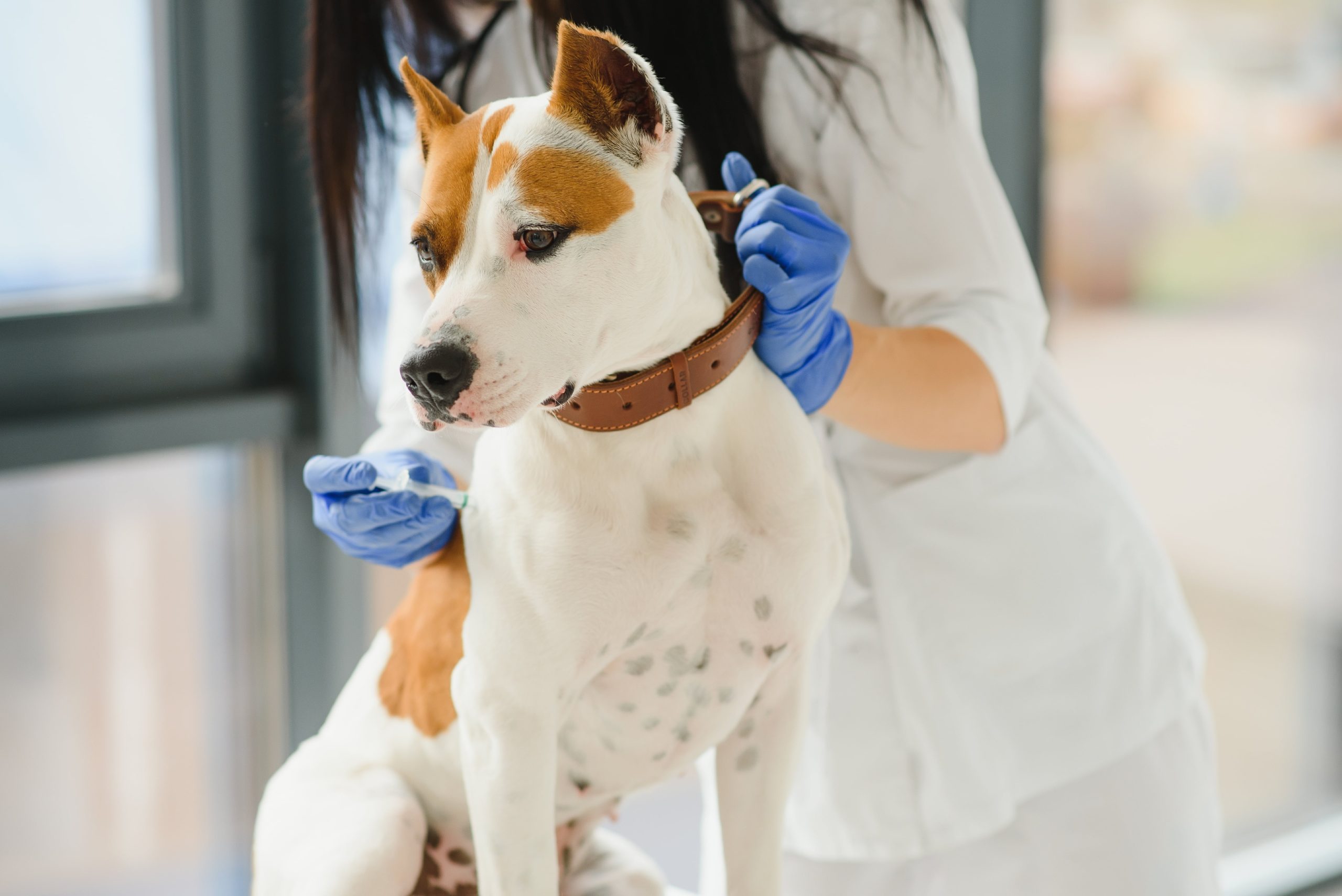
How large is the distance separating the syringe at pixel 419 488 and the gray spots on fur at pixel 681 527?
15 cm

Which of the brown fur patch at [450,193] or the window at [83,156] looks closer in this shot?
the brown fur patch at [450,193]

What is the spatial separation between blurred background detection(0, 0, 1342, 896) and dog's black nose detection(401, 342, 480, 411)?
0.59 metres

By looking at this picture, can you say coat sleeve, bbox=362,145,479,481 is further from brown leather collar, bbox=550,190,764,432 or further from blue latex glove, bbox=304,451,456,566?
brown leather collar, bbox=550,190,764,432

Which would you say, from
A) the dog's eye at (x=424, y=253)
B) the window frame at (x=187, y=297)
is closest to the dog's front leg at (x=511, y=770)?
the dog's eye at (x=424, y=253)

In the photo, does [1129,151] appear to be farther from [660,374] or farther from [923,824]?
[660,374]

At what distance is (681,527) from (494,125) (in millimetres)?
239

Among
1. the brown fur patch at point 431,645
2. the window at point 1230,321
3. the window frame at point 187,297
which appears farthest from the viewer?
the window at point 1230,321

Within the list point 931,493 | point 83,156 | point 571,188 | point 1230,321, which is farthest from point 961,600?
point 1230,321

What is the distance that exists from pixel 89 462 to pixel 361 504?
97cm

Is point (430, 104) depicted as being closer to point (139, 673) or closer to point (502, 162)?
point (502, 162)

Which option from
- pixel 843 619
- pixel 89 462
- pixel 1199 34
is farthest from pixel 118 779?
pixel 1199 34

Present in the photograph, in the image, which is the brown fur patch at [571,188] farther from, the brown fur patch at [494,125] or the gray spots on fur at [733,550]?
the gray spots on fur at [733,550]

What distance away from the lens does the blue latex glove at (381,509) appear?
83 centimetres

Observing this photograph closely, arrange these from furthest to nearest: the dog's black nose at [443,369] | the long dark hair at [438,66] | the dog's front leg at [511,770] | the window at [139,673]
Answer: the window at [139,673], the long dark hair at [438,66], the dog's front leg at [511,770], the dog's black nose at [443,369]
